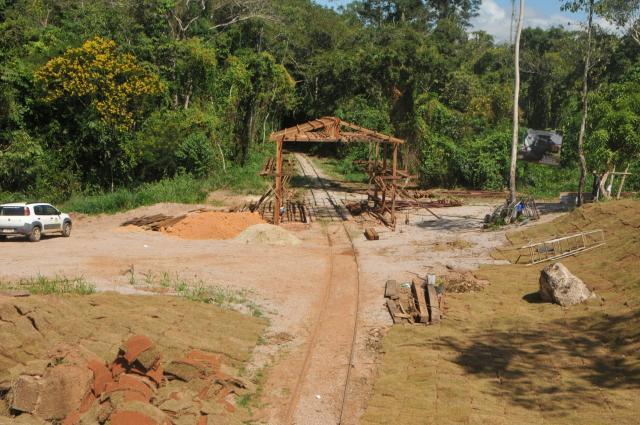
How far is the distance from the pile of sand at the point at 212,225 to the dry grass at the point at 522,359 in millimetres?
12212

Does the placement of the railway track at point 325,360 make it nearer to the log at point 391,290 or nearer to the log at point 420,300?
the log at point 391,290

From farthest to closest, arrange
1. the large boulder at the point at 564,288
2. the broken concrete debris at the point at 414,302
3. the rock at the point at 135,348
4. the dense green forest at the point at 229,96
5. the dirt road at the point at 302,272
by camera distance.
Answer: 1. the dense green forest at the point at 229,96
2. the large boulder at the point at 564,288
3. the broken concrete debris at the point at 414,302
4. the dirt road at the point at 302,272
5. the rock at the point at 135,348

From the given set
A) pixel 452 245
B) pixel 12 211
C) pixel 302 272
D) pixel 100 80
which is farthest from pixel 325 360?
pixel 100 80

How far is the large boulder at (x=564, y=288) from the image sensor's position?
1634 cm

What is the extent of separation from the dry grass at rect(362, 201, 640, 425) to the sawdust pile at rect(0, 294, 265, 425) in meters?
2.73

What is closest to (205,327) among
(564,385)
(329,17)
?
(564,385)

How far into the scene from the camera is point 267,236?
2564 cm

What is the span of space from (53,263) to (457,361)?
1270 cm

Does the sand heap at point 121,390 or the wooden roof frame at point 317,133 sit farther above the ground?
the wooden roof frame at point 317,133

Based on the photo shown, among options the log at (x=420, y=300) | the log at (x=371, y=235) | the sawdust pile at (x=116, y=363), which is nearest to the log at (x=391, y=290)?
the log at (x=420, y=300)

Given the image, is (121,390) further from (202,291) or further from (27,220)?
(27,220)

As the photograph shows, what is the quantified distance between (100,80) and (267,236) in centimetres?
1700

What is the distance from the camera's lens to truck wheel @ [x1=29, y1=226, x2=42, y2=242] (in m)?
24.4

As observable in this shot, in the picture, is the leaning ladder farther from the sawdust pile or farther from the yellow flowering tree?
the yellow flowering tree
